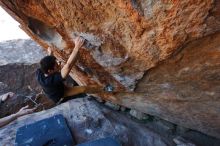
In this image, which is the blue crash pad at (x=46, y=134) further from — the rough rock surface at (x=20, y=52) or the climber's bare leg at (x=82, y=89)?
the rough rock surface at (x=20, y=52)

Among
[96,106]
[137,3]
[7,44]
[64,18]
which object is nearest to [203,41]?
[137,3]

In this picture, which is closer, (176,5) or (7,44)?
(176,5)

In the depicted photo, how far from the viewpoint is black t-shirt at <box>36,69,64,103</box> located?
3500 millimetres

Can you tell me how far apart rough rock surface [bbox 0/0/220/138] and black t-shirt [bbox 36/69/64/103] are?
1.18 ft

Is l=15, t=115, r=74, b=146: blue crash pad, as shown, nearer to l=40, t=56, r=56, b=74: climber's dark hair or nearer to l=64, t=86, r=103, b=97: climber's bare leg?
l=64, t=86, r=103, b=97: climber's bare leg

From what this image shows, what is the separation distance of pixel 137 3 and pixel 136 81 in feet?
4.04

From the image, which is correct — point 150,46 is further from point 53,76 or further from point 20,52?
point 20,52

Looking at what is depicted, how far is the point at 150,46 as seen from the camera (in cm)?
243

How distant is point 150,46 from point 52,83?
1644 millimetres

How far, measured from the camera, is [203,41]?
2.14 meters

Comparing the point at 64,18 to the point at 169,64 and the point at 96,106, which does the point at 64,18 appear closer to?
the point at 169,64

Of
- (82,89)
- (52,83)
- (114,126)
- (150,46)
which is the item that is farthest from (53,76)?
(150,46)

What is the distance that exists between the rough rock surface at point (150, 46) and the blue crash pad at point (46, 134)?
82cm

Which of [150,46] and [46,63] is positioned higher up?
[150,46]
